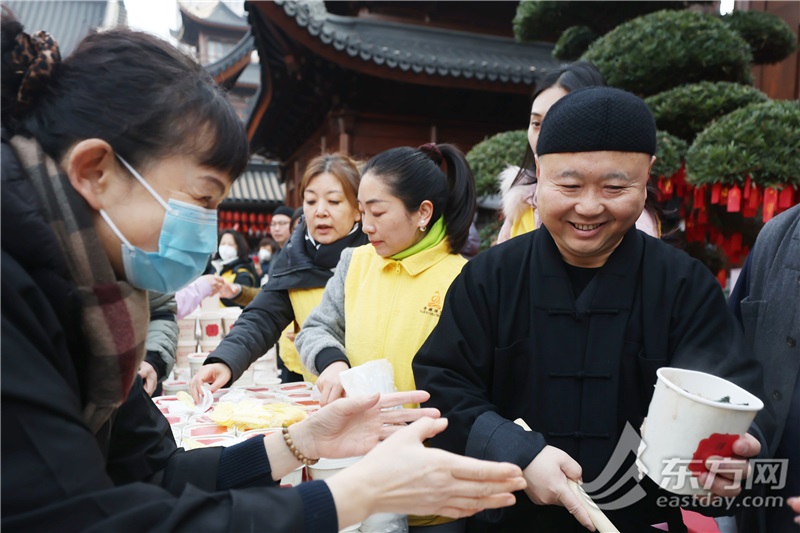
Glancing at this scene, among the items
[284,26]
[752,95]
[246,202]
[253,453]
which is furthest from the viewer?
[246,202]

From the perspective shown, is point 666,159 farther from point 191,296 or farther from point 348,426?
point 348,426

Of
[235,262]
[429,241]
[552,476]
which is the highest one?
[429,241]

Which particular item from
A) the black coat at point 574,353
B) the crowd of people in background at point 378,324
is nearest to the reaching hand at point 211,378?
the crowd of people in background at point 378,324

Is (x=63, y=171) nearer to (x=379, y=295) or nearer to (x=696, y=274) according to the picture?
(x=379, y=295)

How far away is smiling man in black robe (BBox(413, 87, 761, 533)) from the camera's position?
165cm

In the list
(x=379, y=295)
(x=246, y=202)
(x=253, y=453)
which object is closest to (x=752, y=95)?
(x=379, y=295)

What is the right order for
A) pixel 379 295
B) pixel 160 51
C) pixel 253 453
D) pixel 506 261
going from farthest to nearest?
pixel 379 295 < pixel 506 261 < pixel 253 453 < pixel 160 51

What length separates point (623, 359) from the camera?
171 cm

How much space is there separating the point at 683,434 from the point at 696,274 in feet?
2.00

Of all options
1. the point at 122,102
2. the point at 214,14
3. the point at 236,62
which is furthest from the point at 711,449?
the point at 214,14

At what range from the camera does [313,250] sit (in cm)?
332

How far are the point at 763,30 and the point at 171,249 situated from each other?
22.1 feet

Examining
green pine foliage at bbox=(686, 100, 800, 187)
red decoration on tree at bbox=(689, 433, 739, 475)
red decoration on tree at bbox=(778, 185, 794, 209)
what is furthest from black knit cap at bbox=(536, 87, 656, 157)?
red decoration on tree at bbox=(778, 185, 794, 209)

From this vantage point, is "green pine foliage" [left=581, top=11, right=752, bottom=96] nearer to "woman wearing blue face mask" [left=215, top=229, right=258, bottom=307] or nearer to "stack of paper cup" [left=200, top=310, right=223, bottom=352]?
"stack of paper cup" [left=200, top=310, right=223, bottom=352]
